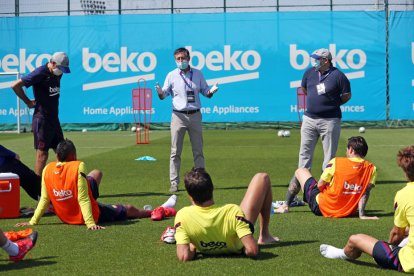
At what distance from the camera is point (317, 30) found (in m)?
34.8

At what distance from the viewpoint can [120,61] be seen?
3544 cm

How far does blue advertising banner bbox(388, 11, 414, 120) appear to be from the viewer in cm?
3341

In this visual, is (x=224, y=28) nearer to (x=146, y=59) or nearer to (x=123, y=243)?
(x=146, y=59)

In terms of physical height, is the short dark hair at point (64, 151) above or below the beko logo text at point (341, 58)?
below

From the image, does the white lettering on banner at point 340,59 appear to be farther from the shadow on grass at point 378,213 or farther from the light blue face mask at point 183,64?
the shadow on grass at point 378,213

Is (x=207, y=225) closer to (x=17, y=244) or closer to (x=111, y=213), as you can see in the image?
(x=17, y=244)

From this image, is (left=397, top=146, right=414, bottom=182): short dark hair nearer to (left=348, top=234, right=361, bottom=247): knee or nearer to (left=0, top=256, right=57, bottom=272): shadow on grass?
(left=348, top=234, right=361, bottom=247): knee

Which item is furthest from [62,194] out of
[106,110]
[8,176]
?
[106,110]

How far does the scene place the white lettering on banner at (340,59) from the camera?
34062 millimetres

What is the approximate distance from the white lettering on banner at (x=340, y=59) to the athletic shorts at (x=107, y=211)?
82.5ft

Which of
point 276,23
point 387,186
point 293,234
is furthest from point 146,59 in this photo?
point 293,234

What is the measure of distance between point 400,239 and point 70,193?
155 inches

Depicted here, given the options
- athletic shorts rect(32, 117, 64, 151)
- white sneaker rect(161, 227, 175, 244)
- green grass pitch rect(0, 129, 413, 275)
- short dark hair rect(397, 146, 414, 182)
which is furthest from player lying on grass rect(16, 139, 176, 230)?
short dark hair rect(397, 146, 414, 182)

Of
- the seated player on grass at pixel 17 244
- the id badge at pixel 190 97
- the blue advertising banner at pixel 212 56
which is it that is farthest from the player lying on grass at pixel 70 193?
the blue advertising banner at pixel 212 56
